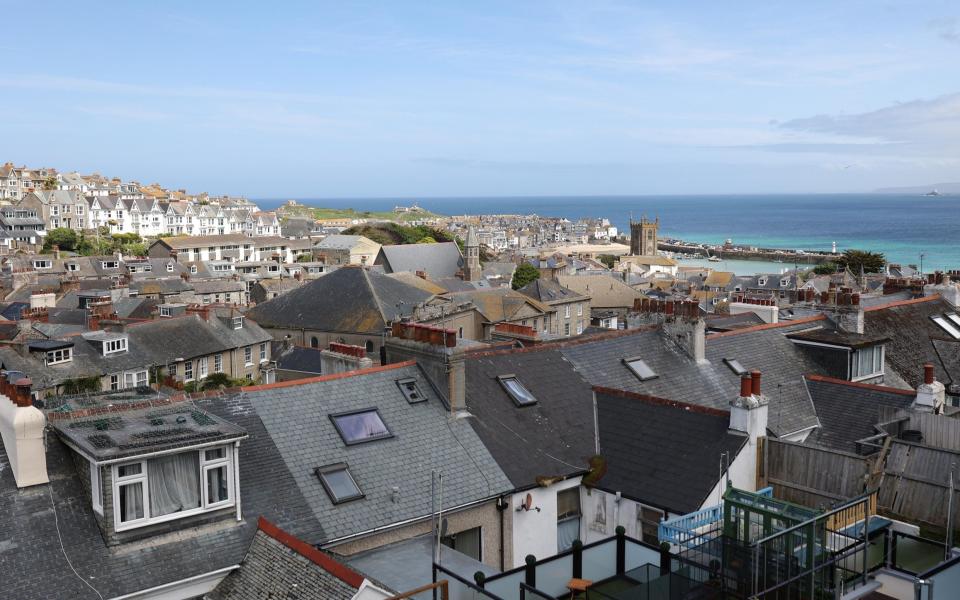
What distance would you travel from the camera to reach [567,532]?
1562 cm

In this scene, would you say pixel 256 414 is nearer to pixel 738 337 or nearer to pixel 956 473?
pixel 956 473

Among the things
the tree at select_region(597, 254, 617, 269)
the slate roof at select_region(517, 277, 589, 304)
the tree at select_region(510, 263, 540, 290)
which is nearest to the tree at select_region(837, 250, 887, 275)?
the tree at select_region(510, 263, 540, 290)

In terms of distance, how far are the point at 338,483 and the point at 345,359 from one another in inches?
255

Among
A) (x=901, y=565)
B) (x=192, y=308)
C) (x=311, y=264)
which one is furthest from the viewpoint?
(x=311, y=264)

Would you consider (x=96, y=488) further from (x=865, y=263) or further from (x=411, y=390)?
(x=865, y=263)

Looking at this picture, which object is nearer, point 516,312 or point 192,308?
point 192,308

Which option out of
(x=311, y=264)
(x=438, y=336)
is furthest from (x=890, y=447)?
(x=311, y=264)

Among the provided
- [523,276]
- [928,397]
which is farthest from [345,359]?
[523,276]

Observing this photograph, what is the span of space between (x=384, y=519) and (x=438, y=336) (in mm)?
4651

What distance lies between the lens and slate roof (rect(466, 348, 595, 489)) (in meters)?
15.6

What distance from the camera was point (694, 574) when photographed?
Answer: 11.1 m

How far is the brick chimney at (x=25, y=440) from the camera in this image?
11320 mm

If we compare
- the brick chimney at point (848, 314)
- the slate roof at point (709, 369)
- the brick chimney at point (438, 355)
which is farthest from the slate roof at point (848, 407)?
the brick chimney at point (438, 355)

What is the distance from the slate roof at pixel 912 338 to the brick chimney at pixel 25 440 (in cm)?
2394
